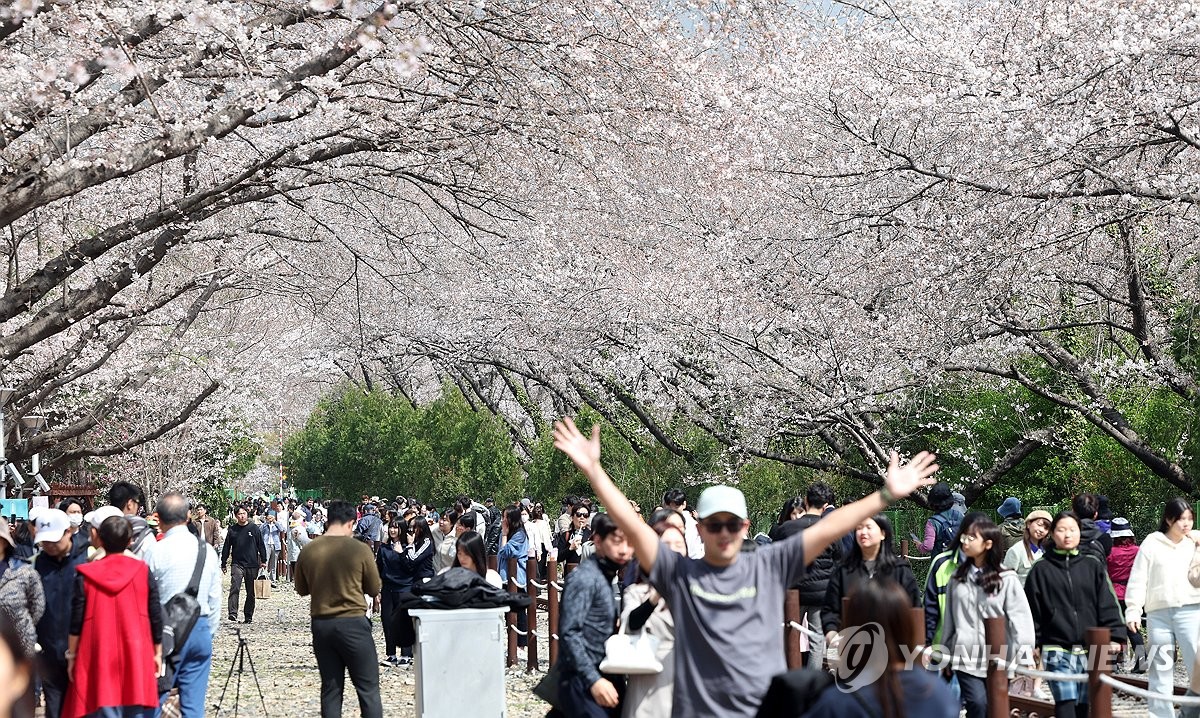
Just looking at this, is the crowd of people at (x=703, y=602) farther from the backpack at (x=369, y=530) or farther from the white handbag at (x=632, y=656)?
the backpack at (x=369, y=530)

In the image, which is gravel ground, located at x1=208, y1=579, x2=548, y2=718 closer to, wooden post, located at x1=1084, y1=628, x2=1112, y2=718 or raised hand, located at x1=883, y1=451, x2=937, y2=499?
wooden post, located at x1=1084, y1=628, x2=1112, y2=718

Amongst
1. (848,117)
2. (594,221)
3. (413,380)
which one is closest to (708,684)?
(848,117)

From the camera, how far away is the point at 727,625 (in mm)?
4926

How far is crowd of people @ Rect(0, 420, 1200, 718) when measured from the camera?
4902 mm

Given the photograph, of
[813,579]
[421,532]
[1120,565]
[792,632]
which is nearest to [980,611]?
[792,632]

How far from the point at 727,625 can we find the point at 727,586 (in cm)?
A: 13

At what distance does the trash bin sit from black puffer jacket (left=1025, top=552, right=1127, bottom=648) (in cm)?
340

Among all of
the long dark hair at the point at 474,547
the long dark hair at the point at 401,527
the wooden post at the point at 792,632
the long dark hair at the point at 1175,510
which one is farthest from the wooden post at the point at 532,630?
the long dark hair at the point at 1175,510

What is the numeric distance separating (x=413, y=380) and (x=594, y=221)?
3086 cm

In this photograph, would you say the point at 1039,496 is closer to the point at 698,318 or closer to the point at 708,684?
the point at 698,318

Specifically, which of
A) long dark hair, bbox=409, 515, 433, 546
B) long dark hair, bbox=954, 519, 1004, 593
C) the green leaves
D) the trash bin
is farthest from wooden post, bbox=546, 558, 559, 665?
the green leaves

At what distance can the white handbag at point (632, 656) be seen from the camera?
5.59 m

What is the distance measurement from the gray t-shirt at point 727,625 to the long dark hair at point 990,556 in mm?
2817

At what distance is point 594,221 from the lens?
19484 mm
